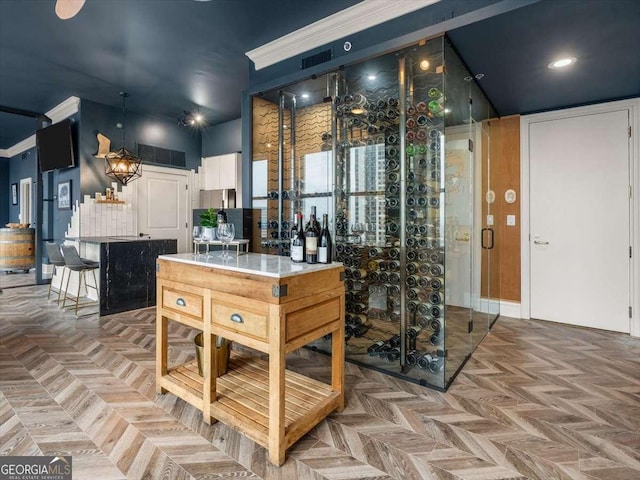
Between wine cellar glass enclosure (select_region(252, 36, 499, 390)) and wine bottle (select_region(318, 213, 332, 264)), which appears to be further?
wine cellar glass enclosure (select_region(252, 36, 499, 390))

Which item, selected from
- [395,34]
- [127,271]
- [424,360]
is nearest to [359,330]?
[424,360]

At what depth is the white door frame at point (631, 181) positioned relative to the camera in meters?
3.55

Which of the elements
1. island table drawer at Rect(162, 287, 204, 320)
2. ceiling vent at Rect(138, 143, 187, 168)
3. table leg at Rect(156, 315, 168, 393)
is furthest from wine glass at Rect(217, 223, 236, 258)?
ceiling vent at Rect(138, 143, 187, 168)

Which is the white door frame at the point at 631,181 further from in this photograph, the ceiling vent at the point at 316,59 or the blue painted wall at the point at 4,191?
the blue painted wall at the point at 4,191

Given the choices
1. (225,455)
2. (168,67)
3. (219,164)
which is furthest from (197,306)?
(219,164)

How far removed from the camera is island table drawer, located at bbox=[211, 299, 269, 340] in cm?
167

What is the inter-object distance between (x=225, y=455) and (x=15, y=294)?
18.4ft

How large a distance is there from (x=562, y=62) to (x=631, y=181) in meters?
1.65

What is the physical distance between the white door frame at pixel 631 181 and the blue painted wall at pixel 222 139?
464 centimetres

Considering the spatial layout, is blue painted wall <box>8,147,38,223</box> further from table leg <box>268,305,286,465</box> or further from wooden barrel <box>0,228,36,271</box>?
table leg <box>268,305,286,465</box>

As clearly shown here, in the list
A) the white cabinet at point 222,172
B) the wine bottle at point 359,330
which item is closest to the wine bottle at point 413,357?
the wine bottle at point 359,330

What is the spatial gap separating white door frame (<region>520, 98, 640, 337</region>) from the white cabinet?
15.0 ft

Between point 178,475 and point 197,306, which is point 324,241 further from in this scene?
point 178,475

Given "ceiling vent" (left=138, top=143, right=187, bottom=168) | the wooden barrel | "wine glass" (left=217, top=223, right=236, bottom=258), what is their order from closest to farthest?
"wine glass" (left=217, top=223, right=236, bottom=258) → "ceiling vent" (left=138, top=143, right=187, bottom=168) → the wooden barrel
